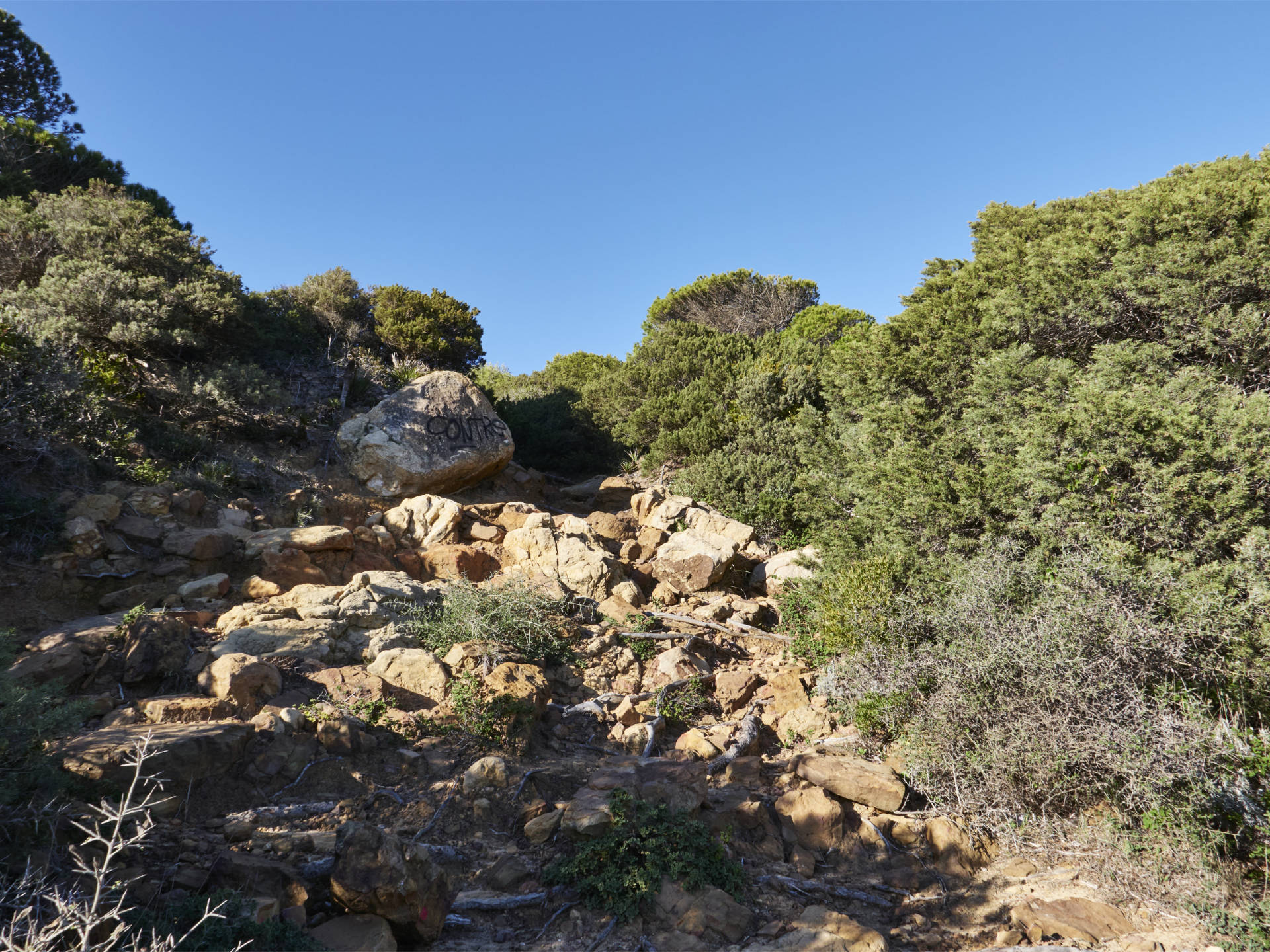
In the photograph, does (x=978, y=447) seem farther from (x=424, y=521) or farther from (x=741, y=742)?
(x=424, y=521)

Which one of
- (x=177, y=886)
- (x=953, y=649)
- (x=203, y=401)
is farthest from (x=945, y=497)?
(x=203, y=401)

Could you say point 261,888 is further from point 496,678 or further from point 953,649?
point 953,649

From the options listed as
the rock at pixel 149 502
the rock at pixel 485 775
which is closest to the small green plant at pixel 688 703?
the rock at pixel 485 775

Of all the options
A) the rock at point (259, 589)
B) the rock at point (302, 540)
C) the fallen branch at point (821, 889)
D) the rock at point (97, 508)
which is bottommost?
the fallen branch at point (821, 889)

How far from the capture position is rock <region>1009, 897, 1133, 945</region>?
4477mm

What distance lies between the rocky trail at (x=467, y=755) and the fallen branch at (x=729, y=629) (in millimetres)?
38

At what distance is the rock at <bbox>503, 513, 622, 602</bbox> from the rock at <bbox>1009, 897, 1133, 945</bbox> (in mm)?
6136

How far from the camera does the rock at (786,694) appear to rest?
306 inches

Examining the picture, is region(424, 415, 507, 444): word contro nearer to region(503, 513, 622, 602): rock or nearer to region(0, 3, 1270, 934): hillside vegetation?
region(0, 3, 1270, 934): hillside vegetation

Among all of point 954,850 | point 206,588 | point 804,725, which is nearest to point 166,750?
point 206,588

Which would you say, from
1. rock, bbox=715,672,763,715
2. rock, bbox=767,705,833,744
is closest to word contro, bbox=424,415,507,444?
rock, bbox=715,672,763,715

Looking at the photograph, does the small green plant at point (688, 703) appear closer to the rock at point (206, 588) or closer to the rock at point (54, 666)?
the rock at point (206, 588)

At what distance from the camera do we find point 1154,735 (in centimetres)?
525

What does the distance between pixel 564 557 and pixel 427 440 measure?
4209 mm
